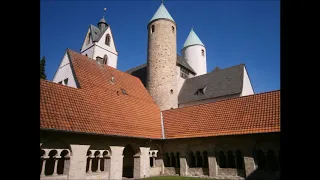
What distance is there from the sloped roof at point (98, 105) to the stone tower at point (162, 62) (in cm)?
136

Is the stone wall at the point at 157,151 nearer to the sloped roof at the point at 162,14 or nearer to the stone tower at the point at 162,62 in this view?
the stone tower at the point at 162,62

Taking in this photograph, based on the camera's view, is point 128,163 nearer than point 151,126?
No

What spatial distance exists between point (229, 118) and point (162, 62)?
9.86 meters

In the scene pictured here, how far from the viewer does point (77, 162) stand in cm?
1174

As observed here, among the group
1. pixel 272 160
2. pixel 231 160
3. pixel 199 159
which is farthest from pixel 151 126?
pixel 272 160

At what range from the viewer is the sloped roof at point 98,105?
1207 centimetres

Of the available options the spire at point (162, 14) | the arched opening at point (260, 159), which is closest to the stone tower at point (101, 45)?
the spire at point (162, 14)

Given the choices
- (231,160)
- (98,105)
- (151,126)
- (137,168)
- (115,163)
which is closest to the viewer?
(115,163)

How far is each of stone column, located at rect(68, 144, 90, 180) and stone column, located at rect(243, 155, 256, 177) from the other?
9.09 metres

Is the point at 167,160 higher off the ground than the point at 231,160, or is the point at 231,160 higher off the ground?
the point at 231,160

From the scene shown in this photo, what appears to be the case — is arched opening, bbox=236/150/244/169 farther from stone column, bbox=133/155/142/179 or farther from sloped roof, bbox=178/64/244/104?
sloped roof, bbox=178/64/244/104

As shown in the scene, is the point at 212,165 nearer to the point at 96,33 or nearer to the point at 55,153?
the point at 55,153

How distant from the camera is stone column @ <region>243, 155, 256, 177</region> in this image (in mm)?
13406
